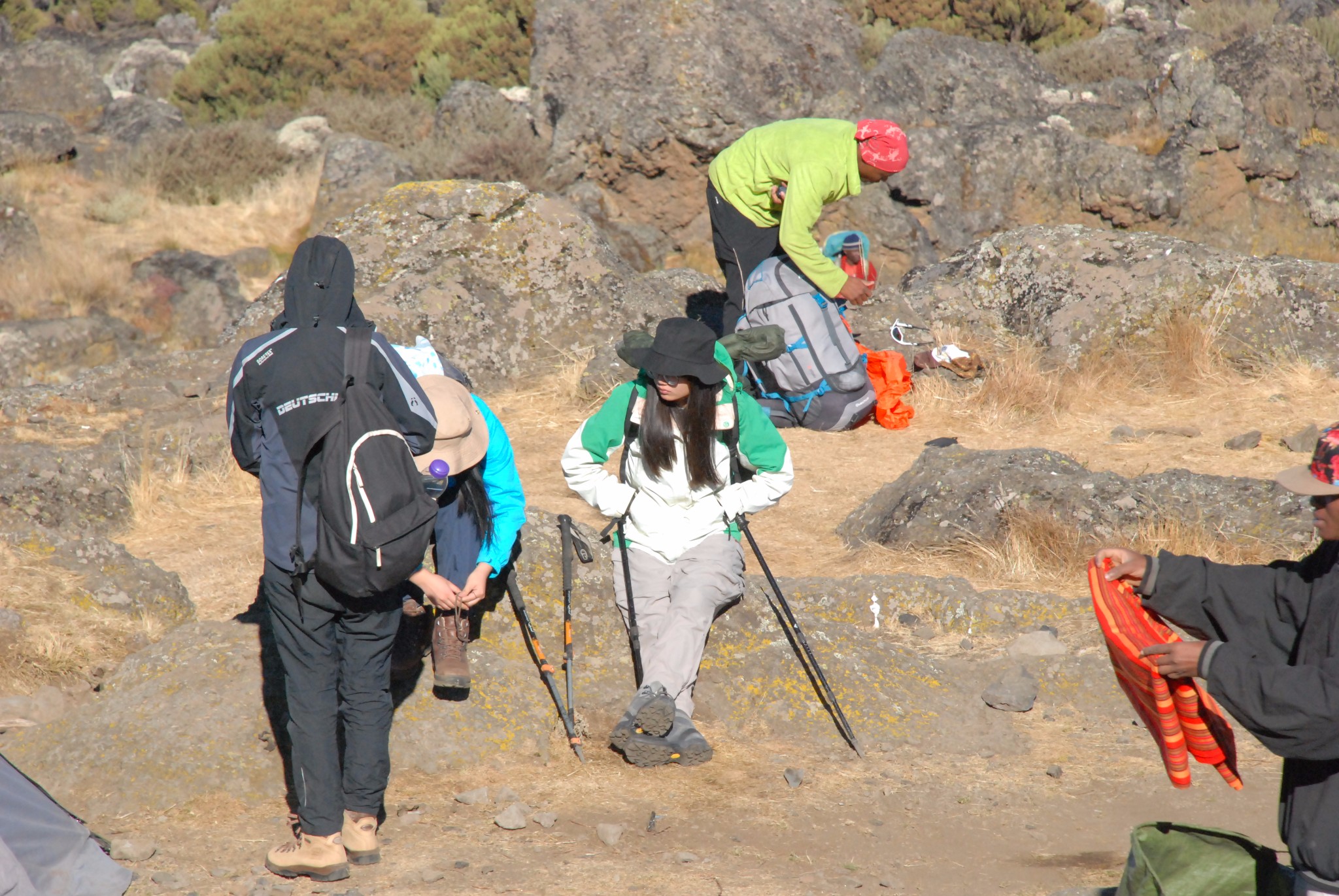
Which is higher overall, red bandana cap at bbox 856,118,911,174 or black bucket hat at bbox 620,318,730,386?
black bucket hat at bbox 620,318,730,386

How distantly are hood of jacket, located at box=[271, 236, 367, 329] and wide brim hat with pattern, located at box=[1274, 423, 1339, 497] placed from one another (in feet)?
7.21

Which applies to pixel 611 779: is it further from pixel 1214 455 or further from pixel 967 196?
pixel 967 196

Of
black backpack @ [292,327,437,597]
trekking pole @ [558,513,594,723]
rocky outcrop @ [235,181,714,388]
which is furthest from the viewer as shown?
rocky outcrop @ [235,181,714,388]

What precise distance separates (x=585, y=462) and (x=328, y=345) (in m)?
1.59

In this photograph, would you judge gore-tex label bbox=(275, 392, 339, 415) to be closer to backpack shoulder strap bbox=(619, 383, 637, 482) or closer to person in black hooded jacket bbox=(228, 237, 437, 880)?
person in black hooded jacket bbox=(228, 237, 437, 880)

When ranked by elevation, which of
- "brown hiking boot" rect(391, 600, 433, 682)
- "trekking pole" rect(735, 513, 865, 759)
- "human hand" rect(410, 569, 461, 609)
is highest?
"human hand" rect(410, 569, 461, 609)

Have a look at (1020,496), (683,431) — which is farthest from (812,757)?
(1020,496)

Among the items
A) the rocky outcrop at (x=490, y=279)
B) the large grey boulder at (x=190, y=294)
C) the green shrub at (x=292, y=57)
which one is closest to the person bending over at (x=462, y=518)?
the rocky outcrop at (x=490, y=279)

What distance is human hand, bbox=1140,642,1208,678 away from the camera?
7.86ft

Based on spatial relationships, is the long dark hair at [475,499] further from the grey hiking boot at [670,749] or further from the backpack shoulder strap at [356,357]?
the grey hiking boot at [670,749]

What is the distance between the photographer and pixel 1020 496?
5941mm

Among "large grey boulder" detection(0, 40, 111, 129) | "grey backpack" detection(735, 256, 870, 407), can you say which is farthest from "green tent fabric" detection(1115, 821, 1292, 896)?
"large grey boulder" detection(0, 40, 111, 129)

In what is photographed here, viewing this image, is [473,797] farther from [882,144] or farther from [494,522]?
[882,144]

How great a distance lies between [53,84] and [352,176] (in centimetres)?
953
